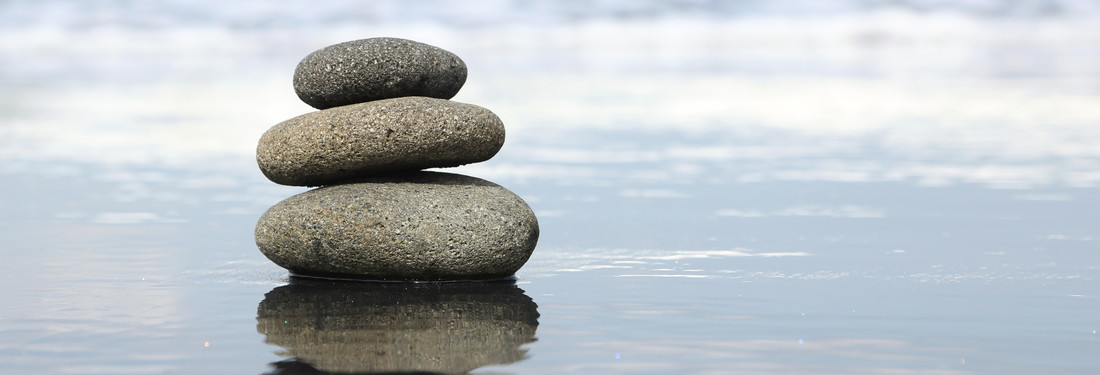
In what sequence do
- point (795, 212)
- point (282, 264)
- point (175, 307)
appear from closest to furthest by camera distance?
point (175, 307), point (282, 264), point (795, 212)

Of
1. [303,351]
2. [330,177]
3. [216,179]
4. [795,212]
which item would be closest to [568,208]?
[795,212]

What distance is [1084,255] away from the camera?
1530cm

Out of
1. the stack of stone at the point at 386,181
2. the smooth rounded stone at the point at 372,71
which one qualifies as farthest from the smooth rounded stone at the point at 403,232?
the smooth rounded stone at the point at 372,71

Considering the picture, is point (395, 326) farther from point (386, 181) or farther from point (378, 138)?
point (386, 181)

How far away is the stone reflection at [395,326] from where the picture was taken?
8.88 m

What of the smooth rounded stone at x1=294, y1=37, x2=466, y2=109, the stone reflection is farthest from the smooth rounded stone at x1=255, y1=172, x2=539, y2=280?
the smooth rounded stone at x1=294, y1=37, x2=466, y2=109

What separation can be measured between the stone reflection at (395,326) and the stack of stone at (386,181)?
0.35 meters

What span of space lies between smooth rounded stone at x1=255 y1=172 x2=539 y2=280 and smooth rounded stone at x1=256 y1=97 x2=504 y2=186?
319 mm

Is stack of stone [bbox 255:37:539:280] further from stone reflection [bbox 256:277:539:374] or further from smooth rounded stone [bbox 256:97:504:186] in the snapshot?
stone reflection [bbox 256:277:539:374]

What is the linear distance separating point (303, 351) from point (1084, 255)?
34.8 feet

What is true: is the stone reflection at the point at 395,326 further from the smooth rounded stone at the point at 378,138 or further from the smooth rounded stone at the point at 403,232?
the smooth rounded stone at the point at 378,138

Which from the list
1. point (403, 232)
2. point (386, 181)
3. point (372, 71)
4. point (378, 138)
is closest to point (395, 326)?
point (403, 232)

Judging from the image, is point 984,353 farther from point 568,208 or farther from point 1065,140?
point 1065,140

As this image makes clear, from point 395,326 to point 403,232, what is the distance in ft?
9.16
